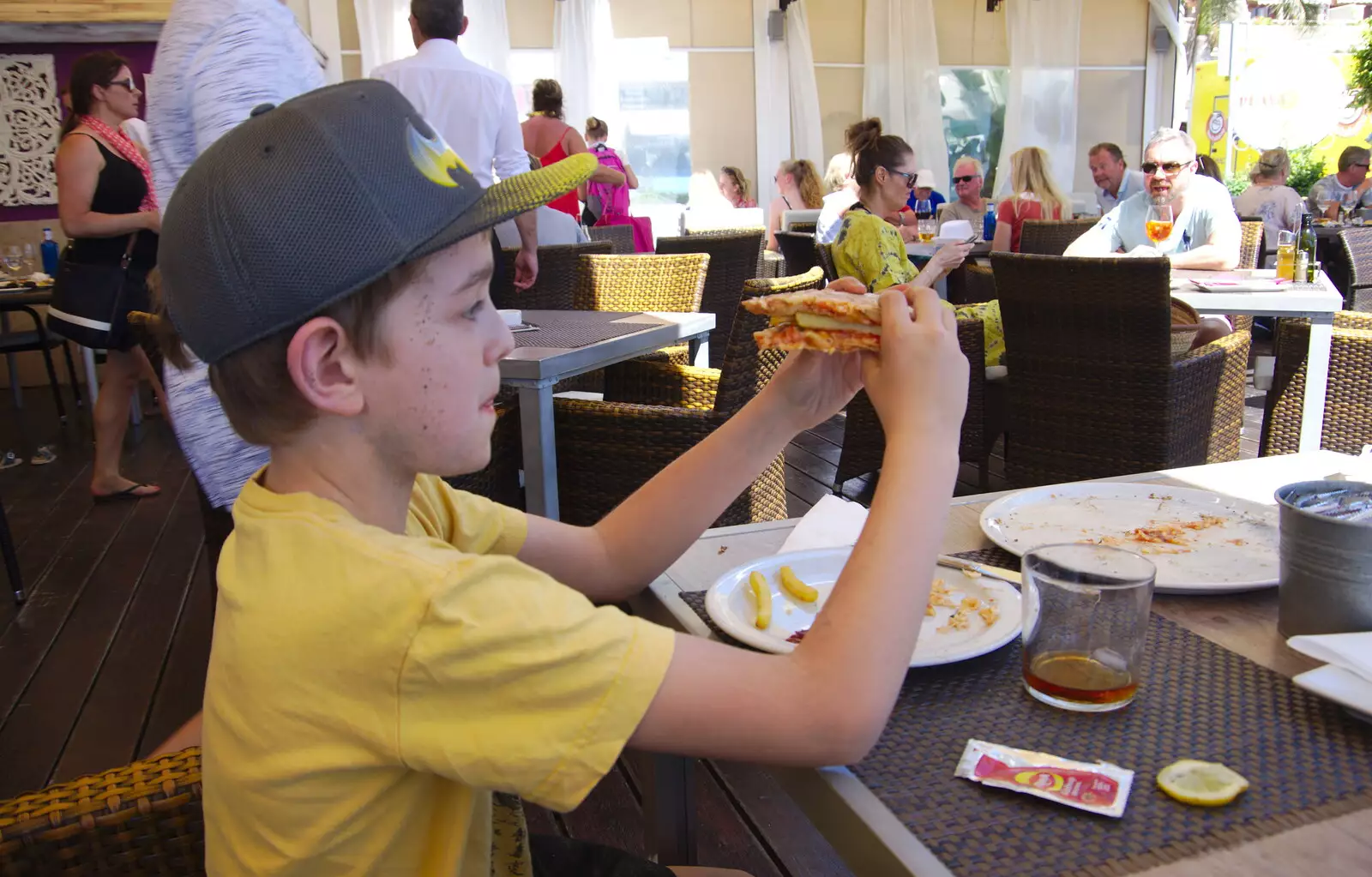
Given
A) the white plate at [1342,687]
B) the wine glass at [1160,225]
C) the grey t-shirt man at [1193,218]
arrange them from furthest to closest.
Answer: the grey t-shirt man at [1193,218] < the wine glass at [1160,225] < the white plate at [1342,687]

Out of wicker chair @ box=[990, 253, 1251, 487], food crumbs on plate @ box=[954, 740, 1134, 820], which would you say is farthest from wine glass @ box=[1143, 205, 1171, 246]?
food crumbs on plate @ box=[954, 740, 1134, 820]

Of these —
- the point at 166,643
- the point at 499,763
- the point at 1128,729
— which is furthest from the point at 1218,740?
the point at 166,643

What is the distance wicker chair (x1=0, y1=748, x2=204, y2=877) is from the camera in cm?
69

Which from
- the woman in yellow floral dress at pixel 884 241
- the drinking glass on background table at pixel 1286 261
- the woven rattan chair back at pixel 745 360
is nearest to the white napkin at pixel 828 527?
the woven rattan chair back at pixel 745 360

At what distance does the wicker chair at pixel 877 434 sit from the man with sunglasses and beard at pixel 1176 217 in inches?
46.1

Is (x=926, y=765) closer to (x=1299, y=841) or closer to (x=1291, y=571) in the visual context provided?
(x=1299, y=841)

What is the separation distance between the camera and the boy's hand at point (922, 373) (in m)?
0.83

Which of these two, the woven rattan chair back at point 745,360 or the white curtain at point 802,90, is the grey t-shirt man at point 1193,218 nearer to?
the woven rattan chair back at point 745,360

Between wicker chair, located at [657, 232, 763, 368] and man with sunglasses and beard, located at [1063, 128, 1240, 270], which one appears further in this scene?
wicker chair, located at [657, 232, 763, 368]

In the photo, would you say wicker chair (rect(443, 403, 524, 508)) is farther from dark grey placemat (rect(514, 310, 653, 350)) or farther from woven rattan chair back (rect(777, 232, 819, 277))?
woven rattan chair back (rect(777, 232, 819, 277))

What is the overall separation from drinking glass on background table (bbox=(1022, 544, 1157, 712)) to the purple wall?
753 cm

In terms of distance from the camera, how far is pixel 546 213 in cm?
441

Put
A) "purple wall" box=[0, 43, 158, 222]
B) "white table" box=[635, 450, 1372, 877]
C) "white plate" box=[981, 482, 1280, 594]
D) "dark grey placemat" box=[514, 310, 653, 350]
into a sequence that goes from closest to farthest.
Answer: "white table" box=[635, 450, 1372, 877] < "white plate" box=[981, 482, 1280, 594] < "dark grey placemat" box=[514, 310, 653, 350] < "purple wall" box=[0, 43, 158, 222]

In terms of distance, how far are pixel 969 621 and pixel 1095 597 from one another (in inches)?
5.8
